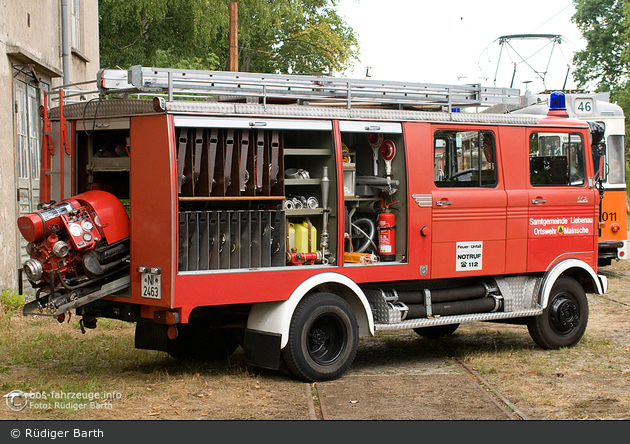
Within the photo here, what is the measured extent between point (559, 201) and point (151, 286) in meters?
5.15

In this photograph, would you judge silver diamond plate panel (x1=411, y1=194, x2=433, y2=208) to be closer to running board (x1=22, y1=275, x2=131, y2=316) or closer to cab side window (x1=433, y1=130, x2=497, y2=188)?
cab side window (x1=433, y1=130, x2=497, y2=188)

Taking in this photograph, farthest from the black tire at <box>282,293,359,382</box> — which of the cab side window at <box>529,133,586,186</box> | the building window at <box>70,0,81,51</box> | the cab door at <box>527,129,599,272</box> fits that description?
the building window at <box>70,0,81,51</box>

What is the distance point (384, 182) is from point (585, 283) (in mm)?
3297

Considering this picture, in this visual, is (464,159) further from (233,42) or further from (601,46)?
(601,46)

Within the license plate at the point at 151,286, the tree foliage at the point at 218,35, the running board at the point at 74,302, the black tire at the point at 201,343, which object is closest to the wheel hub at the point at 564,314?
the black tire at the point at 201,343

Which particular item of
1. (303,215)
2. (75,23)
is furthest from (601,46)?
(303,215)

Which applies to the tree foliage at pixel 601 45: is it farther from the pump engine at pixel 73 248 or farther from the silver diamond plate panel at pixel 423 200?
the pump engine at pixel 73 248

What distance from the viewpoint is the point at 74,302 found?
7.02 metres

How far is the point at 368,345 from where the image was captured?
33.3 ft

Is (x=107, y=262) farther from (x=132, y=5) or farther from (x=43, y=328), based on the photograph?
(x=132, y=5)

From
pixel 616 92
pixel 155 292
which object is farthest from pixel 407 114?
pixel 616 92

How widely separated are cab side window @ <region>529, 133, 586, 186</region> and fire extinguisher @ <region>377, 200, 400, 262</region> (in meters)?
2.06

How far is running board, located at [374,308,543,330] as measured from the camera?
8281 millimetres

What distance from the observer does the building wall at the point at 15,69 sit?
470 inches
